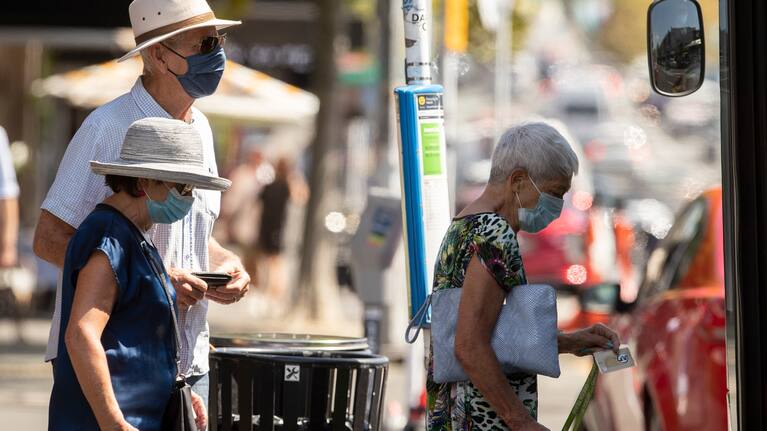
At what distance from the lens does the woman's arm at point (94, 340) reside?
362 centimetres

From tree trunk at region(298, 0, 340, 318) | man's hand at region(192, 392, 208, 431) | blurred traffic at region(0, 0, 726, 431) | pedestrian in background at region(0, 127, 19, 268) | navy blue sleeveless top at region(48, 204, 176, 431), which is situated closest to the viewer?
navy blue sleeveless top at region(48, 204, 176, 431)

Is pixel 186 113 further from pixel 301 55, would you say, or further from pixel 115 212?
pixel 301 55

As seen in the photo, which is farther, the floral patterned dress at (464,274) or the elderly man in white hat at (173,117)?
the elderly man in white hat at (173,117)

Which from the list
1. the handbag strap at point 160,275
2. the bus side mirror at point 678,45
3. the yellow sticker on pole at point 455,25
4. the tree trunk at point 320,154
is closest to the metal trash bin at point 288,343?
the handbag strap at point 160,275

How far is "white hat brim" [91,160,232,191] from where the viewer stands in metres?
3.83

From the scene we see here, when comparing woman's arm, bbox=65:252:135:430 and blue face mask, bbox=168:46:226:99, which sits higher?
blue face mask, bbox=168:46:226:99

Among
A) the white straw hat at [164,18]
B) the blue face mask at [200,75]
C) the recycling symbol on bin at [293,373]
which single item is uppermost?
the white straw hat at [164,18]

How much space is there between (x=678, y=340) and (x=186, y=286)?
8.45 feet

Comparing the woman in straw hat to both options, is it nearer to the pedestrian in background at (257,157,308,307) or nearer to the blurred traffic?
the blurred traffic

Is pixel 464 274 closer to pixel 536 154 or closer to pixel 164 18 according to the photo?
pixel 536 154

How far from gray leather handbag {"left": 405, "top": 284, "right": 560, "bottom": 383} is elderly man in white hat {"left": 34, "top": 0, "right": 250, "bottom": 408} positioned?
76cm

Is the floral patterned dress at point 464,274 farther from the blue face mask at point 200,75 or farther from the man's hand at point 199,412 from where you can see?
the blue face mask at point 200,75

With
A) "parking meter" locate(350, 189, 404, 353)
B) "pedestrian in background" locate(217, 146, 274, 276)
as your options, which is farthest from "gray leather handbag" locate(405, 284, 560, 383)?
"pedestrian in background" locate(217, 146, 274, 276)

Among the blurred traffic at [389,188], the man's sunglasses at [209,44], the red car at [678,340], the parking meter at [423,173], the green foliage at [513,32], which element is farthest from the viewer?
the green foliage at [513,32]
